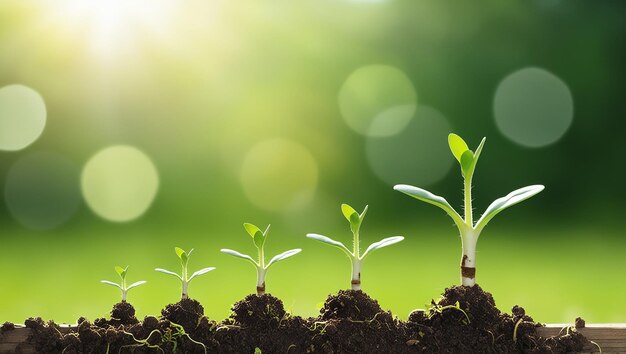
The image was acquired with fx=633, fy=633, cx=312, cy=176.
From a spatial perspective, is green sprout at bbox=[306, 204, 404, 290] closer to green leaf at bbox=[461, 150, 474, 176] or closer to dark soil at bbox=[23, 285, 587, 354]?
dark soil at bbox=[23, 285, 587, 354]

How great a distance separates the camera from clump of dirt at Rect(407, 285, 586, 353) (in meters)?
1.33

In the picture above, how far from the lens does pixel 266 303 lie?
1357mm

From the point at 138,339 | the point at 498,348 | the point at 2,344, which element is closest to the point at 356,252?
the point at 498,348

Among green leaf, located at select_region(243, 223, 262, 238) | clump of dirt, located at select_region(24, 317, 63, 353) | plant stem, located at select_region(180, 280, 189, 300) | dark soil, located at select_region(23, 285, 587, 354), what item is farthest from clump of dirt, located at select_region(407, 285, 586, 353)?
clump of dirt, located at select_region(24, 317, 63, 353)

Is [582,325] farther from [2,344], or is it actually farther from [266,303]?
[2,344]

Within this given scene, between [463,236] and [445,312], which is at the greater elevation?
[463,236]

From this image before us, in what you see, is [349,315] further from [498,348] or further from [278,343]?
[498,348]

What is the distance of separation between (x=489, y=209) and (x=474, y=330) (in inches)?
10.4

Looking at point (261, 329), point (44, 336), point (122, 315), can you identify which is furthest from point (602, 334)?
point (44, 336)

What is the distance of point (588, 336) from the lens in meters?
1.38

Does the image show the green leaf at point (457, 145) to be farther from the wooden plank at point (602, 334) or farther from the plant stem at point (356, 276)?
the wooden plank at point (602, 334)

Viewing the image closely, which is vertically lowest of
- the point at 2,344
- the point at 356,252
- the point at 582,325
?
the point at 2,344

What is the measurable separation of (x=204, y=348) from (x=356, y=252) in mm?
377

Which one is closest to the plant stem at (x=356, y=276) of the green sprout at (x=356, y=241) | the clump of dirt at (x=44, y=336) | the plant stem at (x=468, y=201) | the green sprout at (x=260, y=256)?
the green sprout at (x=356, y=241)
